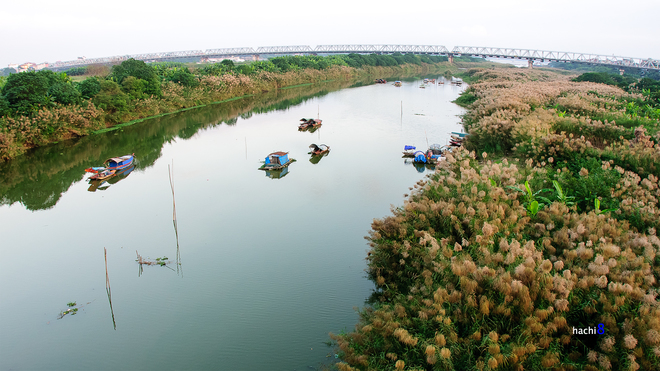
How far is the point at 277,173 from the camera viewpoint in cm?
1524

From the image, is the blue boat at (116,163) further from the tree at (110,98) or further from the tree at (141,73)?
the tree at (141,73)

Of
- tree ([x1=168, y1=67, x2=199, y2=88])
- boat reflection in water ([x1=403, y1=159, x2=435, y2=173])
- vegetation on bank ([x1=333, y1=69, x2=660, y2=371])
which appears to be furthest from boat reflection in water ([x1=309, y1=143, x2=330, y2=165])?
tree ([x1=168, y1=67, x2=199, y2=88])

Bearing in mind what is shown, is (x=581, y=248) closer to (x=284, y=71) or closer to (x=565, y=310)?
(x=565, y=310)

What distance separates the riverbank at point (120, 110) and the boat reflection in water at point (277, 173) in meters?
11.8

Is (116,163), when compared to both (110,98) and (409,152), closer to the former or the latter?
(110,98)

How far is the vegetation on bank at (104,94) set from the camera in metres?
18.3

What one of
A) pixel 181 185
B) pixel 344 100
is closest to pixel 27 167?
pixel 181 185

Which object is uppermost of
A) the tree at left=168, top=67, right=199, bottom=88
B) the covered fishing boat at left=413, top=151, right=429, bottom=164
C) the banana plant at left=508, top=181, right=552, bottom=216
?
the tree at left=168, top=67, right=199, bottom=88

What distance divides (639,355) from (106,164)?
55.2 feet

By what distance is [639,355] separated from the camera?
11.8ft

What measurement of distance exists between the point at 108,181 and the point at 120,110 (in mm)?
11128

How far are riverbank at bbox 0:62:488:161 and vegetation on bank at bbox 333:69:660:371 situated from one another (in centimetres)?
1860

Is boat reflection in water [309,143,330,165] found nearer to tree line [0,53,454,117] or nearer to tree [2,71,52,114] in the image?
tree line [0,53,454,117]

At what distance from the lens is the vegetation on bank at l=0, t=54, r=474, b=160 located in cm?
1834
